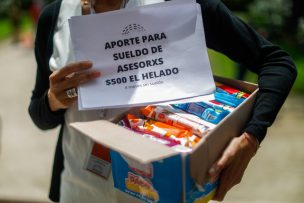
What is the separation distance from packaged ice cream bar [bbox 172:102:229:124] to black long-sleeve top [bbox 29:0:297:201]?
0.32 ft

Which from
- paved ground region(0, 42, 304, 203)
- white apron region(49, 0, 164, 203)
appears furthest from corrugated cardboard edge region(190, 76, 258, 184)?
paved ground region(0, 42, 304, 203)

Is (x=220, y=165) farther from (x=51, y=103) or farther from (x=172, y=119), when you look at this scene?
(x=51, y=103)

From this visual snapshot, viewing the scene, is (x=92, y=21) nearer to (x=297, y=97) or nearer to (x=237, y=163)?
(x=237, y=163)

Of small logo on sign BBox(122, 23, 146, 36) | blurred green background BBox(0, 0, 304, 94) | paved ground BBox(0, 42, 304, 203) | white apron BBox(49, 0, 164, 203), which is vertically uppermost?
small logo on sign BBox(122, 23, 146, 36)

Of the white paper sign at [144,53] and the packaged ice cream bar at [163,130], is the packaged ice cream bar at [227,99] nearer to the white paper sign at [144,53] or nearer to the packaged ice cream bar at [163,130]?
the white paper sign at [144,53]

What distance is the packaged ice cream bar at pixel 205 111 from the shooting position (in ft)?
4.07

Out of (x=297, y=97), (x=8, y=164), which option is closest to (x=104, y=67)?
(x=8, y=164)

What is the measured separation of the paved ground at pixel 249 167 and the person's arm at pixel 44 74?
210cm

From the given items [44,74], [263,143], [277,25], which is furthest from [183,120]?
[277,25]

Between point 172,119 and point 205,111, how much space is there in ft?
0.31

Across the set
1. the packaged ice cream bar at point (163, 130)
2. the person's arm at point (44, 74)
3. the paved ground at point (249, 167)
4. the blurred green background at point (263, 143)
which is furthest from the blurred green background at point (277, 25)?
the packaged ice cream bar at point (163, 130)

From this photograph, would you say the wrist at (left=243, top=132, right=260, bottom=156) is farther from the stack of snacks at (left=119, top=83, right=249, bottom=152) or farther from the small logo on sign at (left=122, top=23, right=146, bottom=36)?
the small logo on sign at (left=122, top=23, right=146, bottom=36)

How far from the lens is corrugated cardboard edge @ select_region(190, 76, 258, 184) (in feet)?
3.63

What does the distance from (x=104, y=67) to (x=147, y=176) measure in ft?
1.13
